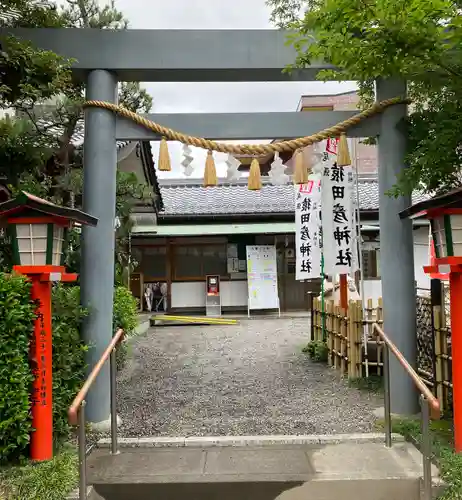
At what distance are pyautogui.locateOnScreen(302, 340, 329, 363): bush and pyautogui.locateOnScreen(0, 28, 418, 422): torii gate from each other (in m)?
3.51

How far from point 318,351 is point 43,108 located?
654 cm

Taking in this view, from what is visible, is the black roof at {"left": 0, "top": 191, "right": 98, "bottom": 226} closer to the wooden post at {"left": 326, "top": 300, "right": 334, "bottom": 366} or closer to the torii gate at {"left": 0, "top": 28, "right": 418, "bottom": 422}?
the torii gate at {"left": 0, "top": 28, "right": 418, "bottom": 422}

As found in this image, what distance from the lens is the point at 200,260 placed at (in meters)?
17.7

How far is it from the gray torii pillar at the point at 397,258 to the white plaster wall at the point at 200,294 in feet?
39.0

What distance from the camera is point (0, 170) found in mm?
6004

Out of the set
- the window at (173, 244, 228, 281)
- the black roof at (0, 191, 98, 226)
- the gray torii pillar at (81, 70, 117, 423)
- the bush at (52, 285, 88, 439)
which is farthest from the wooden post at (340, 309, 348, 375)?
the window at (173, 244, 228, 281)

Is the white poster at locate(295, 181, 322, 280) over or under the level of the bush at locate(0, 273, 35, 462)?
over

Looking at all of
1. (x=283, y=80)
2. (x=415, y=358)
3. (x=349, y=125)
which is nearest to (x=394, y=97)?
(x=349, y=125)

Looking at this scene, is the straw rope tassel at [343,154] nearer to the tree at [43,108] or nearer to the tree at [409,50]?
the tree at [409,50]

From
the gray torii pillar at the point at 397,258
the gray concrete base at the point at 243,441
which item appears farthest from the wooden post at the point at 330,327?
the gray concrete base at the point at 243,441

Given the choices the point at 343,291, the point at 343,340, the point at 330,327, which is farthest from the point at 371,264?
the point at 343,340

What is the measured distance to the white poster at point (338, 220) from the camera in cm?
738

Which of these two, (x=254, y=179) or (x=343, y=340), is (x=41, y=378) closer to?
(x=254, y=179)

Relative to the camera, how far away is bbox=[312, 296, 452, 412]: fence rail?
5559 mm
